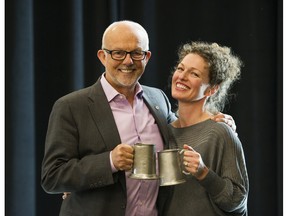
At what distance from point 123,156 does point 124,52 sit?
443 mm

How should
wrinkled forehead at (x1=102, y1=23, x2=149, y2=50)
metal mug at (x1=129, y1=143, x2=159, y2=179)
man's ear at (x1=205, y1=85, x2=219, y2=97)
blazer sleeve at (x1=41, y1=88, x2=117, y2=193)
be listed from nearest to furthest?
metal mug at (x1=129, y1=143, x2=159, y2=179) < blazer sleeve at (x1=41, y1=88, x2=117, y2=193) < wrinkled forehead at (x1=102, y1=23, x2=149, y2=50) < man's ear at (x1=205, y1=85, x2=219, y2=97)

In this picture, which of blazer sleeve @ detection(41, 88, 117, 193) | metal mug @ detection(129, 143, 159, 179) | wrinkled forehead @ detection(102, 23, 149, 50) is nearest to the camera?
metal mug @ detection(129, 143, 159, 179)

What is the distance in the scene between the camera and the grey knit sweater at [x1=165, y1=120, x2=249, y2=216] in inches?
76.2

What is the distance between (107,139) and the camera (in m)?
→ 2.03

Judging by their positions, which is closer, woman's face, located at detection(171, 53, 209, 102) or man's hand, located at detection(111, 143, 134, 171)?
man's hand, located at detection(111, 143, 134, 171)

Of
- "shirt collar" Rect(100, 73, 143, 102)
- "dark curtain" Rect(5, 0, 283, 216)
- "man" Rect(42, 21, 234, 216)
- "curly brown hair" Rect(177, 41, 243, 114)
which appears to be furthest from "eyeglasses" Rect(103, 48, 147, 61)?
"dark curtain" Rect(5, 0, 283, 216)

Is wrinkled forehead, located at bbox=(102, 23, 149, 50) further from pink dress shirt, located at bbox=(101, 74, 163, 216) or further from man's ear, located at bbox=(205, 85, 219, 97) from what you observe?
man's ear, located at bbox=(205, 85, 219, 97)

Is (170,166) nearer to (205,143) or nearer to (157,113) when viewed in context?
(205,143)

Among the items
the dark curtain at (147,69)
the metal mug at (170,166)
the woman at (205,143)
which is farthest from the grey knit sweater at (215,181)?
the dark curtain at (147,69)

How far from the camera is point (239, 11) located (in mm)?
3402

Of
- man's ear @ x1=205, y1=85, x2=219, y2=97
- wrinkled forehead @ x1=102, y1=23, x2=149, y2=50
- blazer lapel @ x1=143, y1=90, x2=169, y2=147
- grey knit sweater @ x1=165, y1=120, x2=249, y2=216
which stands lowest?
grey knit sweater @ x1=165, y1=120, x2=249, y2=216
